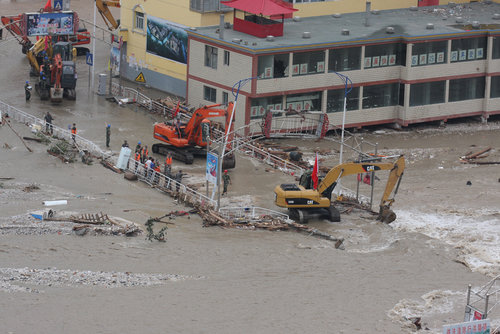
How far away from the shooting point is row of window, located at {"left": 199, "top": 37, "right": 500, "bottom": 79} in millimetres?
64125

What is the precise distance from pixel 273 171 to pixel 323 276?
14.6 metres

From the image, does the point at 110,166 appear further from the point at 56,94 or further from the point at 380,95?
the point at 380,95

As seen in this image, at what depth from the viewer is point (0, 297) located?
38781 mm

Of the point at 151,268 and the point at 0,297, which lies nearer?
the point at 0,297

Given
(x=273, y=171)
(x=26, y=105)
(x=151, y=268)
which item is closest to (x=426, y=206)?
→ (x=273, y=171)

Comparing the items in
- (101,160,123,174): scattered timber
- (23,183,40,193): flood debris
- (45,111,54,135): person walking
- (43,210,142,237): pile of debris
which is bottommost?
(101,160,123,174): scattered timber

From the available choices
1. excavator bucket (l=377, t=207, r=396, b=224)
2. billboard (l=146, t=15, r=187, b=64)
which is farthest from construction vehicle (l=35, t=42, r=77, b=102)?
excavator bucket (l=377, t=207, r=396, b=224)

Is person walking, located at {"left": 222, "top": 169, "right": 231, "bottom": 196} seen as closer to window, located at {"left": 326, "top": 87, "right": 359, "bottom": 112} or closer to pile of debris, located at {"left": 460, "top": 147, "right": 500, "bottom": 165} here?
window, located at {"left": 326, "top": 87, "right": 359, "bottom": 112}

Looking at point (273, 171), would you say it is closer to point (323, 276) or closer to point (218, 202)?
point (218, 202)

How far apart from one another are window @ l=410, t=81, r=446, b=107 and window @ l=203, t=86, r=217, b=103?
40.1ft

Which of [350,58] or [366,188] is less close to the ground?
[350,58]

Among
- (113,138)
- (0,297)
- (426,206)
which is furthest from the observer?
(113,138)

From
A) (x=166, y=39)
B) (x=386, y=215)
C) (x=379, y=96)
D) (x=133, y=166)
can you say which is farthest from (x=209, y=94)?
(x=386, y=215)

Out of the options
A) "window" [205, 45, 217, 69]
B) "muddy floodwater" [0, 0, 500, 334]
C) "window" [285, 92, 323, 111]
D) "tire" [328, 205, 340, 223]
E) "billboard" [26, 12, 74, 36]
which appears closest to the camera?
"muddy floodwater" [0, 0, 500, 334]
